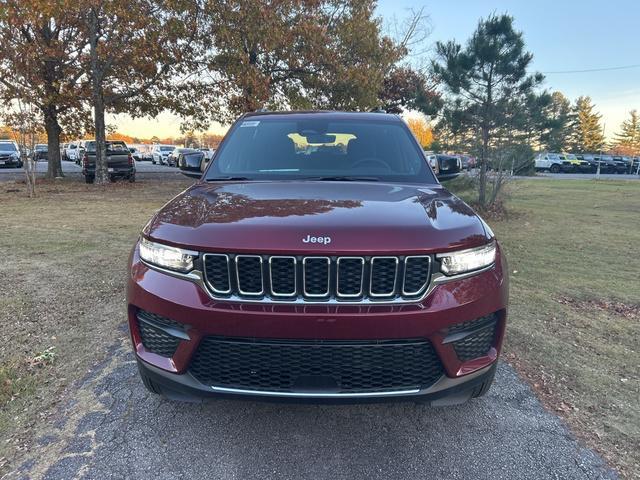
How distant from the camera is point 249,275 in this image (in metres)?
2.16

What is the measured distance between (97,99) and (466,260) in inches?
732

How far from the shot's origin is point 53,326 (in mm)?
4035

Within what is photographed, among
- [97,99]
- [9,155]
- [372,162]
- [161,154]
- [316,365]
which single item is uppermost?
[97,99]

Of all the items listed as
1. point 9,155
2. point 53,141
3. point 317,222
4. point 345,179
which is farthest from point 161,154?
point 317,222

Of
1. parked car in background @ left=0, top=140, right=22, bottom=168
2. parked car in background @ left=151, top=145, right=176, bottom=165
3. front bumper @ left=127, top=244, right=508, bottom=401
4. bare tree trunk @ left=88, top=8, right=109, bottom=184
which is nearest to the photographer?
front bumper @ left=127, top=244, right=508, bottom=401

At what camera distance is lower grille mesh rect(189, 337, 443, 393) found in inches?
84.4

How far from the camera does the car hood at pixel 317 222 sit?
2137 mm

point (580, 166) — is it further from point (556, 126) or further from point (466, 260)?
point (466, 260)

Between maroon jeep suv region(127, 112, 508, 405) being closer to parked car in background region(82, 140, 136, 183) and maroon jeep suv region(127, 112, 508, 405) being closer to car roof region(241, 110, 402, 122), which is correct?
car roof region(241, 110, 402, 122)

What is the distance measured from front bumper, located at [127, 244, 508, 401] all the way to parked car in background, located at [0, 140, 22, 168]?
1285 inches

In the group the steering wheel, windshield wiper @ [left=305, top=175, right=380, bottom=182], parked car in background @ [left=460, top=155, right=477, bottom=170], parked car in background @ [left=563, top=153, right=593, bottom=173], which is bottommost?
parked car in background @ [left=563, top=153, right=593, bottom=173]

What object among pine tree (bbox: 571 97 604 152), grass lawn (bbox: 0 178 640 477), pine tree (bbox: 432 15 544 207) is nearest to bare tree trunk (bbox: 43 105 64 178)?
grass lawn (bbox: 0 178 640 477)

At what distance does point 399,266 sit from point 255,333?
2.36 ft

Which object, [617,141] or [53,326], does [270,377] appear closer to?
[53,326]
